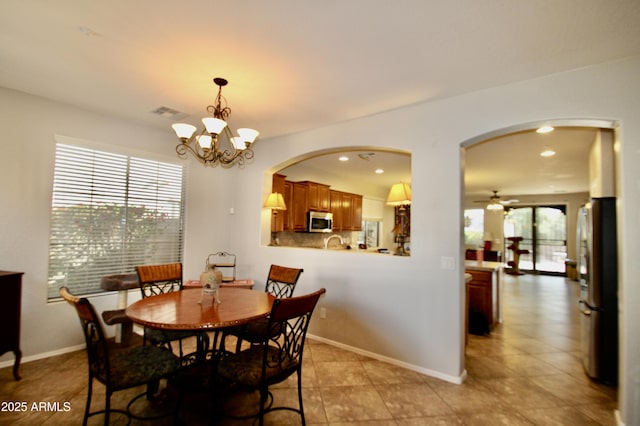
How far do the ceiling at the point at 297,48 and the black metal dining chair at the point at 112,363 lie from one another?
177 centimetres

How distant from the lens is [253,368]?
1987mm

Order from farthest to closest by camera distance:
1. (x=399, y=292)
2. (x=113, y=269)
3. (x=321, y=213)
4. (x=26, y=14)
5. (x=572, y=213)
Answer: (x=572, y=213), (x=321, y=213), (x=113, y=269), (x=399, y=292), (x=26, y=14)

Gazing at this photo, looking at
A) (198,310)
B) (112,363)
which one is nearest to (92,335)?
(112,363)

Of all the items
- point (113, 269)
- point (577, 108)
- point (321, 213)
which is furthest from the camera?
point (321, 213)

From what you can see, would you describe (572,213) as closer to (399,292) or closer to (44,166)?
(399,292)

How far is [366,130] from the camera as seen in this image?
3.49 m

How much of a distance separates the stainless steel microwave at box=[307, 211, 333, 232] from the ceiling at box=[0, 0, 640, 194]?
274 centimetres

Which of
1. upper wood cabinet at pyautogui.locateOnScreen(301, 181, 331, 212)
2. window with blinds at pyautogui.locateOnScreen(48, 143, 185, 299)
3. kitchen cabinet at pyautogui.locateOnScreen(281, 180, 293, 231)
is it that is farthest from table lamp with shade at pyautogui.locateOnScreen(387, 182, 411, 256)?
window with blinds at pyautogui.locateOnScreen(48, 143, 185, 299)

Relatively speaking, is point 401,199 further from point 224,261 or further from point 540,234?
point 540,234

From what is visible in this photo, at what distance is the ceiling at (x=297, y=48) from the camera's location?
1814 millimetres

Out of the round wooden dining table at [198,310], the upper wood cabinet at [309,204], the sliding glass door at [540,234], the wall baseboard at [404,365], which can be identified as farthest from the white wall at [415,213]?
the sliding glass door at [540,234]

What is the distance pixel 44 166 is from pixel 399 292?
3.94 meters

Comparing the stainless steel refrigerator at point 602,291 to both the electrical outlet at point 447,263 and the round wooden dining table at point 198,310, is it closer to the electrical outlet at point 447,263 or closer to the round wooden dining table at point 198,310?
the electrical outlet at point 447,263

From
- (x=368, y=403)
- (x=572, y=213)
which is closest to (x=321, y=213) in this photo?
(x=368, y=403)
